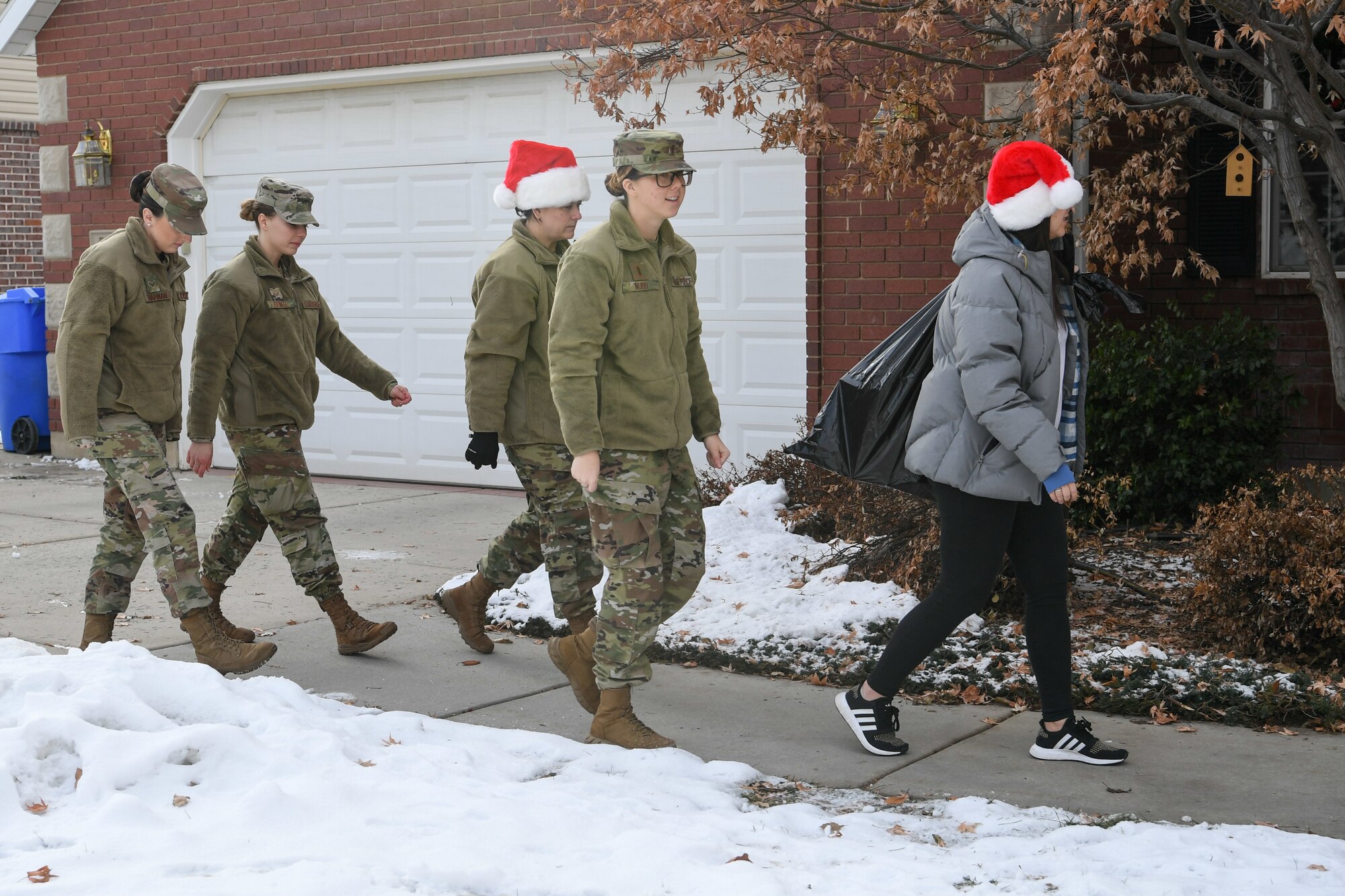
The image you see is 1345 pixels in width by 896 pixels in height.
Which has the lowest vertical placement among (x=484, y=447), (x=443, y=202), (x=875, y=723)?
(x=875, y=723)

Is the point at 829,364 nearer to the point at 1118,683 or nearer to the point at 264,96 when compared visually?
the point at 1118,683

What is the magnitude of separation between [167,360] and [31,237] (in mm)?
14362

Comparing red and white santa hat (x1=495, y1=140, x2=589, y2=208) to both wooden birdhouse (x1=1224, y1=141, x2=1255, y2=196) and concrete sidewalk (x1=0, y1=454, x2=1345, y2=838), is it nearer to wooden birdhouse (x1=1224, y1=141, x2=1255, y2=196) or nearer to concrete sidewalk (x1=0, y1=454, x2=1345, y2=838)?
concrete sidewalk (x1=0, y1=454, x2=1345, y2=838)

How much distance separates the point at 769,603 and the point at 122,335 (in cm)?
281

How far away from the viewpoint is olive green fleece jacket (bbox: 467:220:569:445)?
5.30 metres

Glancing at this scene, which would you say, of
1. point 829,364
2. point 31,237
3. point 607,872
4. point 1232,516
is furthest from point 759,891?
point 31,237

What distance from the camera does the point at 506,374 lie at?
17.5ft

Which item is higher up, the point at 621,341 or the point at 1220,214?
the point at 1220,214

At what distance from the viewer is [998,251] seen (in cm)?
438

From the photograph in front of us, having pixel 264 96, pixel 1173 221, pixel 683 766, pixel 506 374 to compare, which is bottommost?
pixel 683 766

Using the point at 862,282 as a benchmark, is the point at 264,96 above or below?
above

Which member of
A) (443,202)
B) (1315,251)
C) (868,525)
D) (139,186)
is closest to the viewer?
(139,186)

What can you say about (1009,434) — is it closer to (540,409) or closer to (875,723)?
(875,723)

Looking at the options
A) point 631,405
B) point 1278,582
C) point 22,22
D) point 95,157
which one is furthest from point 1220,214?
point 22,22
